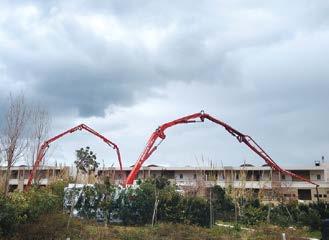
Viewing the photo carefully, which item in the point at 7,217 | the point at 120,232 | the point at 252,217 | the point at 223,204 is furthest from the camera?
the point at 223,204

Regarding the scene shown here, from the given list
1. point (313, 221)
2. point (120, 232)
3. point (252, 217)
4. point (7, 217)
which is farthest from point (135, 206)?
point (313, 221)

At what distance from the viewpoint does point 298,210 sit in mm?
30094

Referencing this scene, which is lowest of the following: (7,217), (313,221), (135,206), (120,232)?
(120,232)

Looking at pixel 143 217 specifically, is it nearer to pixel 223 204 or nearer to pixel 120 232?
pixel 120 232

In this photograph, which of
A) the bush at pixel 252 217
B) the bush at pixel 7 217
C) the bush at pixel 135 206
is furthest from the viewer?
the bush at pixel 252 217

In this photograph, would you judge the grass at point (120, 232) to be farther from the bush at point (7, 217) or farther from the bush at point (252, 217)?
the bush at point (252, 217)

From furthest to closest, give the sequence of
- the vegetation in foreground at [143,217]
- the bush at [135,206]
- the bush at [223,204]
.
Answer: the bush at [223,204]
the bush at [135,206]
the vegetation in foreground at [143,217]

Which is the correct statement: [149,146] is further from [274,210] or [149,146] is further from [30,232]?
[30,232]

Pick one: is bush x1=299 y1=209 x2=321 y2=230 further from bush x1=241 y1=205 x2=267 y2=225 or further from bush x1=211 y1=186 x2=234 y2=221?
bush x1=211 y1=186 x2=234 y2=221

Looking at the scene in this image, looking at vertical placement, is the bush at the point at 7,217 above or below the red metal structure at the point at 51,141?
below

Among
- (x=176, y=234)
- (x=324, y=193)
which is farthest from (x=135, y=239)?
(x=324, y=193)

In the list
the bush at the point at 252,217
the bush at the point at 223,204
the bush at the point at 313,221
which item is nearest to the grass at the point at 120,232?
the bush at the point at 313,221

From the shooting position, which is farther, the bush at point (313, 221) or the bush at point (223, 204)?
the bush at point (223, 204)

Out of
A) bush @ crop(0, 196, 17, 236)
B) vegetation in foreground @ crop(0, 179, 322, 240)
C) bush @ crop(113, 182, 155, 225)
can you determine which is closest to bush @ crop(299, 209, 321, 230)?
vegetation in foreground @ crop(0, 179, 322, 240)
